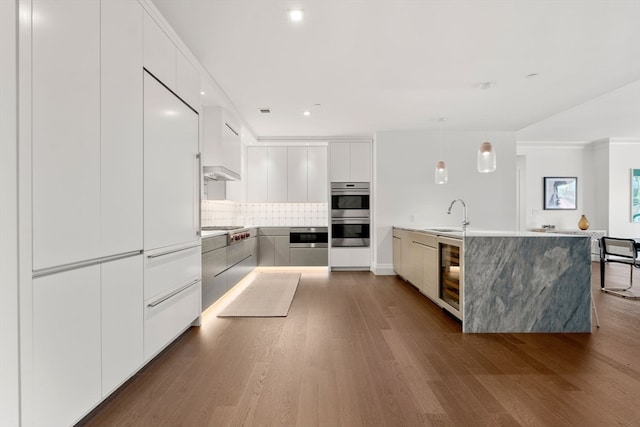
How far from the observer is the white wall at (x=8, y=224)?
1309 mm

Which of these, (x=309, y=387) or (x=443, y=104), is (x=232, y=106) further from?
(x=309, y=387)

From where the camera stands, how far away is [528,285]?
126 inches

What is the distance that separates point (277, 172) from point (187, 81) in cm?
400

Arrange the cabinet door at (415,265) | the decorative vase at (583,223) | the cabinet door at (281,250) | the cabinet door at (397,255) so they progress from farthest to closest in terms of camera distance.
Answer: the decorative vase at (583,223) → the cabinet door at (281,250) → the cabinet door at (397,255) → the cabinet door at (415,265)

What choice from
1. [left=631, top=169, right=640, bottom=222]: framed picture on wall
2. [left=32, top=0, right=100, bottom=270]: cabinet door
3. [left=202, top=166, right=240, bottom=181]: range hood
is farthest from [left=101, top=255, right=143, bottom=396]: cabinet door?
[left=631, top=169, right=640, bottom=222]: framed picture on wall

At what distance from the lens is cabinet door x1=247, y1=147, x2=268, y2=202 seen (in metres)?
7.08

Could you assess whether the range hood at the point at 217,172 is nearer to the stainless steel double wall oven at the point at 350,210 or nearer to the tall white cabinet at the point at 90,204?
the tall white cabinet at the point at 90,204

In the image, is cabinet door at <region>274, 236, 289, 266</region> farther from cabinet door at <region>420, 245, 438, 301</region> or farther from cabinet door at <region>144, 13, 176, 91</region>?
cabinet door at <region>144, 13, 176, 91</region>

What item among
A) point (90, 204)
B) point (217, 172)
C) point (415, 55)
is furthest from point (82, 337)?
point (415, 55)

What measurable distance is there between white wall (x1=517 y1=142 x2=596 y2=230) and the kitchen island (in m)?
5.49

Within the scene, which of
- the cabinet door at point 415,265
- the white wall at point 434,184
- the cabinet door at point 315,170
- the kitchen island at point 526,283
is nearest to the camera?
the kitchen island at point 526,283

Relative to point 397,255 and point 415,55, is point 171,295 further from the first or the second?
point 397,255


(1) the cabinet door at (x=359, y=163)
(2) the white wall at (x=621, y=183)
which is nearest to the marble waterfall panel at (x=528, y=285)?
(1) the cabinet door at (x=359, y=163)

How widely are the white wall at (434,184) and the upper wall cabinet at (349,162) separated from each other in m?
0.35
